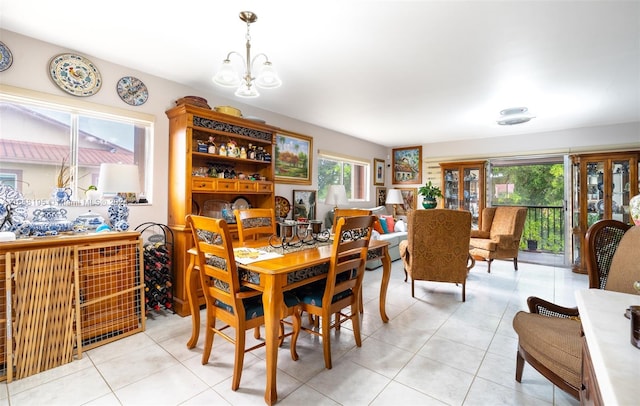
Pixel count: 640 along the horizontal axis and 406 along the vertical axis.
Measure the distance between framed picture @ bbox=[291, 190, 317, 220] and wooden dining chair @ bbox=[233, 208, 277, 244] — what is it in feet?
5.56

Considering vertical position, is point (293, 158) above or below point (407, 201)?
above

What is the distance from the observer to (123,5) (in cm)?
185

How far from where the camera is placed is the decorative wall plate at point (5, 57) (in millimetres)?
2135

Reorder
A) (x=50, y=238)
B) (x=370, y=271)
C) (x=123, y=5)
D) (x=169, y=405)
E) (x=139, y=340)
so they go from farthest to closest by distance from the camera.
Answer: (x=370, y=271), (x=139, y=340), (x=50, y=238), (x=123, y=5), (x=169, y=405)

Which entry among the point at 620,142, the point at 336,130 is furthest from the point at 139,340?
the point at 620,142

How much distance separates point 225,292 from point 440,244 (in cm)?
238

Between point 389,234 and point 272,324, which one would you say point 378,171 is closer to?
point 389,234

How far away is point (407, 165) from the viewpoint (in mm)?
6680

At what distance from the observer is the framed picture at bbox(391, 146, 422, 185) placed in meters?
6.50

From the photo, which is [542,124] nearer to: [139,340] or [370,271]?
[370,271]

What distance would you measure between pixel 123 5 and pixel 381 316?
3138mm

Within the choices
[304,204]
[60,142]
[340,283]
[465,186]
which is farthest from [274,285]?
[465,186]

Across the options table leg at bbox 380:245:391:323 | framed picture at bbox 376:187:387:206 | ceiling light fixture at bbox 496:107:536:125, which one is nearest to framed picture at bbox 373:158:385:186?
framed picture at bbox 376:187:387:206

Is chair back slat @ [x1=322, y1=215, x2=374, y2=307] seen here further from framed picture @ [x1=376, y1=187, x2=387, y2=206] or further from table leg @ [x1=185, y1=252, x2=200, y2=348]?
framed picture @ [x1=376, y1=187, x2=387, y2=206]
